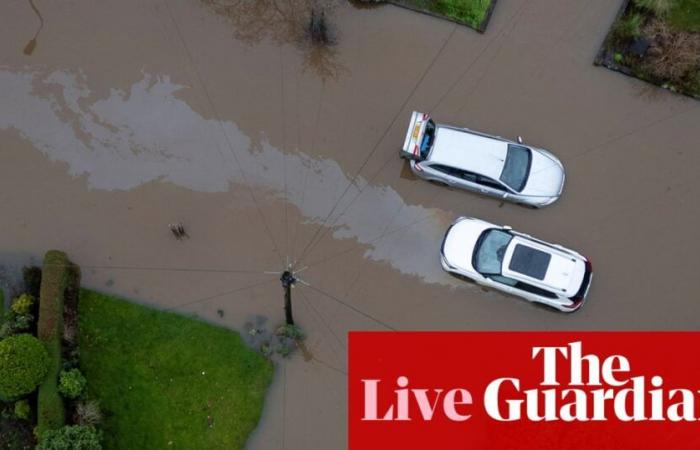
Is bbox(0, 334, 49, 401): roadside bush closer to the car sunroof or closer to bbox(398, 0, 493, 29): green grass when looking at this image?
the car sunroof

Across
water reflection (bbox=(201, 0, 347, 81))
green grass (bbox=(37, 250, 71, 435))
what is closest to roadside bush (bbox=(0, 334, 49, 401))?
green grass (bbox=(37, 250, 71, 435))

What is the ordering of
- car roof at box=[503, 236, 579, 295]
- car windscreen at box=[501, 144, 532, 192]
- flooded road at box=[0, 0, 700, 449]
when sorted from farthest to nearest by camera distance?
flooded road at box=[0, 0, 700, 449]
car windscreen at box=[501, 144, 532, 192]
car roof at box=[503, 236, 579, 295]

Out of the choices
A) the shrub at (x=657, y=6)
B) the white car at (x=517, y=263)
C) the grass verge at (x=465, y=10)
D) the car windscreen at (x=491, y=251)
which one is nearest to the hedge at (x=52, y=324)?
the white car at (x=517, y=263)

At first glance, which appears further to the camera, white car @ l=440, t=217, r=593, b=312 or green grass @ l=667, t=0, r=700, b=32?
green grass @ l=667, t=0, r=700, b=32

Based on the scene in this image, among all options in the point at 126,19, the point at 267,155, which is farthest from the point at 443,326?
the point at 126,19

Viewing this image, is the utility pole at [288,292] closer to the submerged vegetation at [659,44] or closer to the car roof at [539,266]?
the car roof at [539,266]

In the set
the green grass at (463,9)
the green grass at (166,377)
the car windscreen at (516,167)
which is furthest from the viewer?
the green grass at (463,9)
